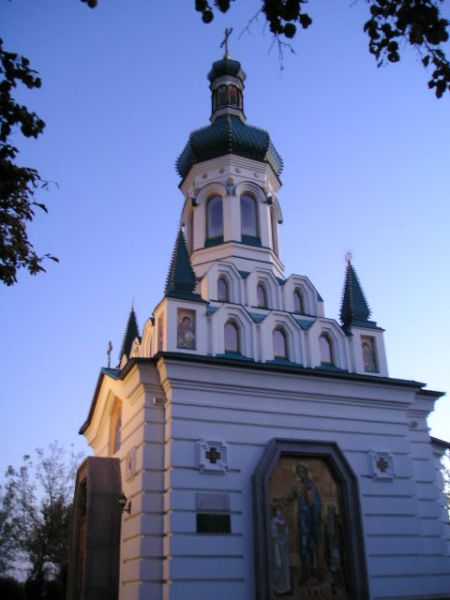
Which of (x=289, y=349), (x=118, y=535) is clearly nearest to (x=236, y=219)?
(x=289, y=349)

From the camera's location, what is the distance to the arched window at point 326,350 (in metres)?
15.0

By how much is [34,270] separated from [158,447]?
6182 mm

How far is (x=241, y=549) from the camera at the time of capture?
11.9m

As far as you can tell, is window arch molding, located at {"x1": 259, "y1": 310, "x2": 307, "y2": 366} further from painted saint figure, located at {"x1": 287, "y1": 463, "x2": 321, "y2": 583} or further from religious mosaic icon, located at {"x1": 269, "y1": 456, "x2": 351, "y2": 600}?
painted saint figure, located at {"x1": 287, "y1": 463, "x2": 321, "y2": 583}

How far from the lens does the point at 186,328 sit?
45.1 ft

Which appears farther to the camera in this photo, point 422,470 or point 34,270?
point 422,470

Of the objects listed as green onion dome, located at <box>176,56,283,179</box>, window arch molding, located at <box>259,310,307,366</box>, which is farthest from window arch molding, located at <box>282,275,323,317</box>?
green onion dome, located at <box>176,56,283,179</box>

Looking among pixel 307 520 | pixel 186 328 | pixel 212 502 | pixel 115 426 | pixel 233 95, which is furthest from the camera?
pixel 233 95

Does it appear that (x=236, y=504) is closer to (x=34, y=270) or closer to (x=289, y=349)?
(x=289, y=349)

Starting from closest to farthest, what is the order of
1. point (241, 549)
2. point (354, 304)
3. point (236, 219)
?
point (241, 549)
point (354, 304)
point (236, 219)

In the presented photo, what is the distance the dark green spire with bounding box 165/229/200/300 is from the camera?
555 inches

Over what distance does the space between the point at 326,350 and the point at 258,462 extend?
3.56 metres

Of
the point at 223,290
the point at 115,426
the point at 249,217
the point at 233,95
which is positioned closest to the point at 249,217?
the point at 249,217

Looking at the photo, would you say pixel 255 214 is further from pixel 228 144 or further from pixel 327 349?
pixel 327 349
